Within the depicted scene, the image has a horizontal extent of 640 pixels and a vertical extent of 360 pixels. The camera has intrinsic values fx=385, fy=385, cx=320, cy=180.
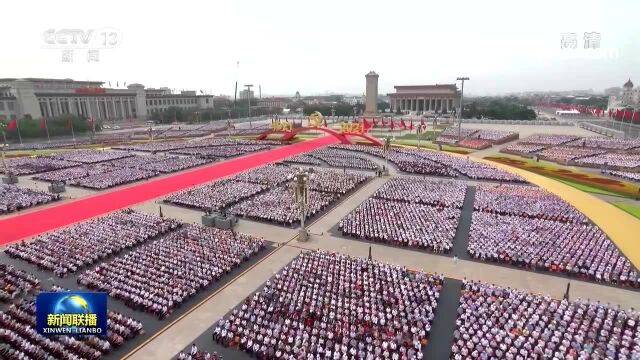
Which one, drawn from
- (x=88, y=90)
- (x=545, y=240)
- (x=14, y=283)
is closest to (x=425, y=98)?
(x=88, y=90)

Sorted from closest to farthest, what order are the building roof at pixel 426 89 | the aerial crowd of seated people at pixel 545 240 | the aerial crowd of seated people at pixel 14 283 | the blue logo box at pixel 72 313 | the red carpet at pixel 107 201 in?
the blue logo box at pixel 72 313 → the aerial crowd of seated people at pixel 14 283 → the aerial crowd of seated people at pixel 545 240 → the red carpet at pixel 107 201 → the building roof at pixel 426 89

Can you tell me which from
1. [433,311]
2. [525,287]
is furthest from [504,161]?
[433,311]

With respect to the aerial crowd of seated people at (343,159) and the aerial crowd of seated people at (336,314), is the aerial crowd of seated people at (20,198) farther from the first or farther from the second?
the aerial crowd of seated people at (343,159)

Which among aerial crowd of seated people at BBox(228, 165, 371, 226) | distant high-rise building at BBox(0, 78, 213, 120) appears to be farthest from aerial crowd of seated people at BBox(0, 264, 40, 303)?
distant high-rise building at BBox(0, 78, 213, 120)

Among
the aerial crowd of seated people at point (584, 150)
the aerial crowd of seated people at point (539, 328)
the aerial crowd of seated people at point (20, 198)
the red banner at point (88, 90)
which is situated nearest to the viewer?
the aerial crowd of seated people at point (539, 328)

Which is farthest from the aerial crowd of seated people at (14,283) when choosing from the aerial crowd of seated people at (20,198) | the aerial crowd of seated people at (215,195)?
the aerial crowd of seated people at (20,198)
